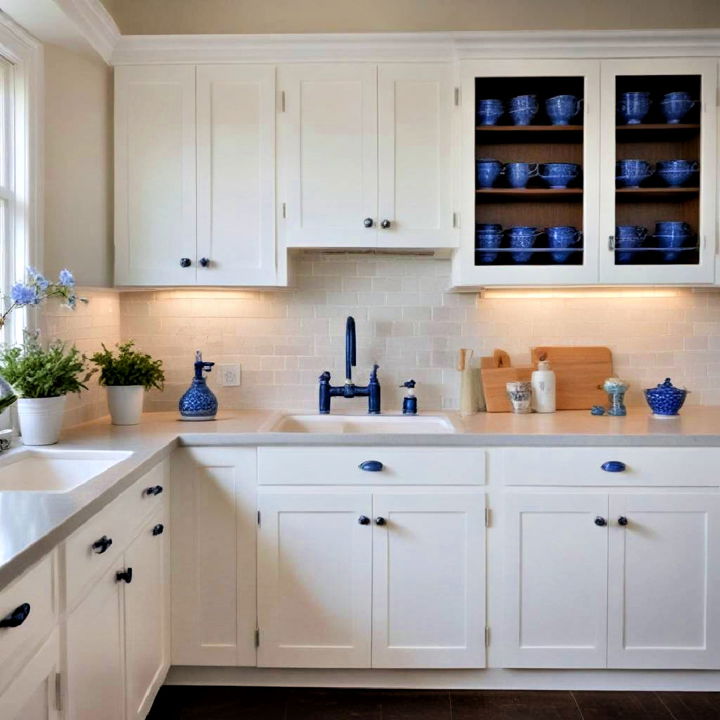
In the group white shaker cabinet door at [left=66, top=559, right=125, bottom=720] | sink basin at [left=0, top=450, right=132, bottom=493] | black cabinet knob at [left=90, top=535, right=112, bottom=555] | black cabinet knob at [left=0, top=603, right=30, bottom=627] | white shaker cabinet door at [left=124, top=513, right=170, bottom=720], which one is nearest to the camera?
black cabinet knob at [left=0, top=603, right=30, bottom=627]

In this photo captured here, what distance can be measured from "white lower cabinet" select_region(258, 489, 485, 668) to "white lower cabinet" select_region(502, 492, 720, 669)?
6.1 inches

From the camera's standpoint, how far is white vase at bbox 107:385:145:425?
9.63ft

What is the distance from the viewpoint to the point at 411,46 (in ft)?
9.85

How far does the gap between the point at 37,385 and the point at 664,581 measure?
2.16 meters

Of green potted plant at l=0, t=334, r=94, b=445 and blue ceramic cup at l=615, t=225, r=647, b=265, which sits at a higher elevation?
blue ceramic cup at l=615, t=225, r=647, b=265

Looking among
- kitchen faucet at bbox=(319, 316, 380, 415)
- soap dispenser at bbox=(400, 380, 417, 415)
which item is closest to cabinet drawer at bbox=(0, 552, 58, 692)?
kitchen faucet at bbox=(319, 316, 380, 415)

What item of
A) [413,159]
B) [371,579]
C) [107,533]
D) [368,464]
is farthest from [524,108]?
[107,533]

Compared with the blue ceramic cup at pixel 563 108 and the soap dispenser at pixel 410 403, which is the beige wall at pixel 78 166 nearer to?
the soap dispenser at pixel 410 403

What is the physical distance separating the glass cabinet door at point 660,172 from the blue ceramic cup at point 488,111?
1.30 ft

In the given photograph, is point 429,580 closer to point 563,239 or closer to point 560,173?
point 563,239

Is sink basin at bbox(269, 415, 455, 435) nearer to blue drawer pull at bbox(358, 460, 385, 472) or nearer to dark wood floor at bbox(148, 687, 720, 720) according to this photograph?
blue drawer pull at bbox(358, 460, 385, 472)

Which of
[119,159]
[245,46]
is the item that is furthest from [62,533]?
→ [245,46]

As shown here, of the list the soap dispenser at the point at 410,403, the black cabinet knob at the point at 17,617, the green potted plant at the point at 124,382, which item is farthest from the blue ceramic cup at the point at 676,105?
the black cabinet knob at the point at 17,617

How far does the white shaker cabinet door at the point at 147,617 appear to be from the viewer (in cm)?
220
